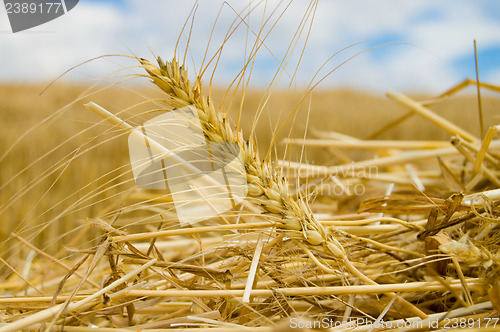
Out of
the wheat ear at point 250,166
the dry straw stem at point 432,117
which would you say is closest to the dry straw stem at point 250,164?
the wheat ear at point 250,166

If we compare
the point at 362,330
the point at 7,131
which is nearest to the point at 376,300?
the point at 362,330

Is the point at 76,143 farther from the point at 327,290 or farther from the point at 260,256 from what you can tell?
the point at 327,290

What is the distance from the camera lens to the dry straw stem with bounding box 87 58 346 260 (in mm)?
449

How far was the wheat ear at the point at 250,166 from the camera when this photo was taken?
45cm

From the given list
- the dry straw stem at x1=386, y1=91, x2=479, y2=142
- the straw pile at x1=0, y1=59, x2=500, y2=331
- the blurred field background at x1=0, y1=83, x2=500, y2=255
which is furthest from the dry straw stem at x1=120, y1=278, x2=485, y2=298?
the dry straw stem at x1=386, y1=91, x2=479, y2=142

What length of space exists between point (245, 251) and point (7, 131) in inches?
111

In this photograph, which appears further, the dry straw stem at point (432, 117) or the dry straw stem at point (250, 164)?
the dry straw stem at point (432, 117)

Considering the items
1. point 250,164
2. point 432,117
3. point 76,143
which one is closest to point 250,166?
point 250,164

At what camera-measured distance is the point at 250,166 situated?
0.46m

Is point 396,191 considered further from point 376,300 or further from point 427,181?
point 376,300

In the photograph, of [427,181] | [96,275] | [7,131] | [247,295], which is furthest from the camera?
[7,131]

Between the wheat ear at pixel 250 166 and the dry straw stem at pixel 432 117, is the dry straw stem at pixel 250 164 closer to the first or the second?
the wheat ear at pixel 250 166

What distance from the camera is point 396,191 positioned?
91 cm

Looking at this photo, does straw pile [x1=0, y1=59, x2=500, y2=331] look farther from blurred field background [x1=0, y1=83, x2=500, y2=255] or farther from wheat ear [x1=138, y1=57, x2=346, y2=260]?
blurred field background [x1=0, y1=83, x2=500, y2=255]
